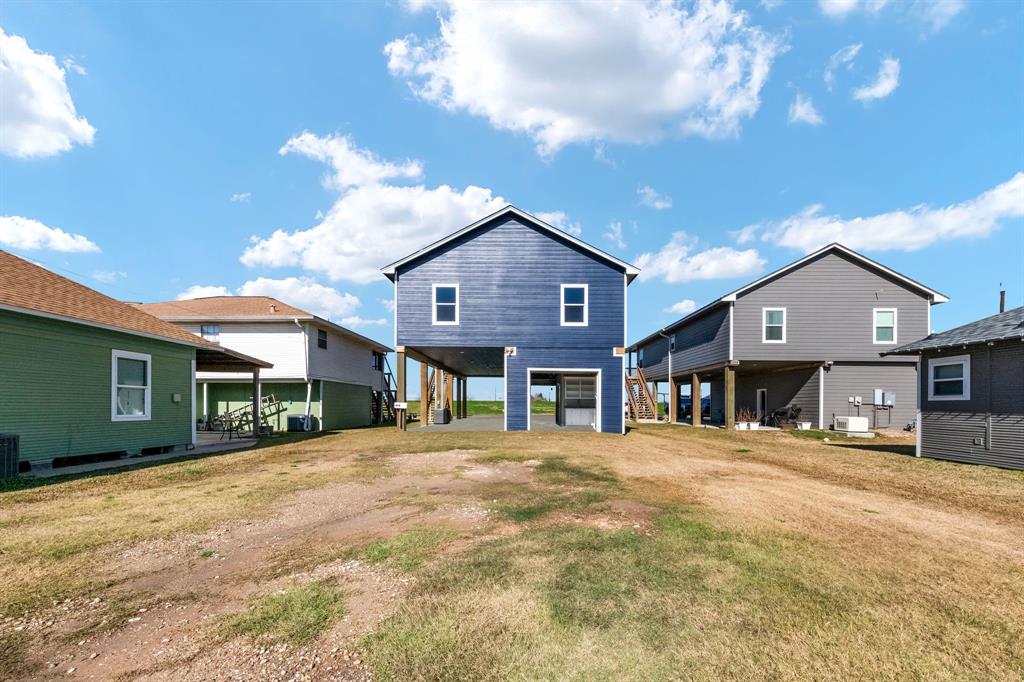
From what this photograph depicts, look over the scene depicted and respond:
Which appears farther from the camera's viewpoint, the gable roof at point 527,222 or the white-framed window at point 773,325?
the white-framed window at point 773,325

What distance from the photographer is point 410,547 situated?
5.07 meters

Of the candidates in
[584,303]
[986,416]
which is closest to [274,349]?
[584,303]

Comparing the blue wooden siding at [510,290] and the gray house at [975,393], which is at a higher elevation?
the blue wooden siding at [510,290]

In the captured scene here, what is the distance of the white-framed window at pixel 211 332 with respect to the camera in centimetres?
2303

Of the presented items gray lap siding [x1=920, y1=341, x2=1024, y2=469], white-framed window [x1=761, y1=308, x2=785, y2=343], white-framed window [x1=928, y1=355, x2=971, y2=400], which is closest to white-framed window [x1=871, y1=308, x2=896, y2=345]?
white-framed window [x1=761, y1=308, x2=785, y2=343]

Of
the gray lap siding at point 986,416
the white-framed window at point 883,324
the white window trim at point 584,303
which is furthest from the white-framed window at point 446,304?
the white-framed window at point 883,324

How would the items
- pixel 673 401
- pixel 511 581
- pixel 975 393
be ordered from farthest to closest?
A: pixel 673 401
pixel 975 393
pixel 511 581

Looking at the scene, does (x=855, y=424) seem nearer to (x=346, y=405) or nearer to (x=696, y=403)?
(x=696, y=403)

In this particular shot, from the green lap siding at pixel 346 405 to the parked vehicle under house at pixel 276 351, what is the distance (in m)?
0.06

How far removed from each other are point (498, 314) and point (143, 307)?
21158 millimetres

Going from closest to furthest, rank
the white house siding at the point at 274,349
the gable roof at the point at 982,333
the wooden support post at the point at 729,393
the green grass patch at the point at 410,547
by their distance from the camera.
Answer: the green grass patch at the point at 410,547 → the gable roof at the point at 982,333 → the wooden support post at the point at 729,393 → the white house siding at the point at 274,349

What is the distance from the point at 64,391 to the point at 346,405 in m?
16.5

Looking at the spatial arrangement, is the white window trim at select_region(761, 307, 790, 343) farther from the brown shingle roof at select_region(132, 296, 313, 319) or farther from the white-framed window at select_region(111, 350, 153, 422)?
the white-framed window at select_region(111, 350, 153, 422)

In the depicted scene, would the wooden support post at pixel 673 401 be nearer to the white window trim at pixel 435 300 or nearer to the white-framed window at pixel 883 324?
the white-framed window at pixel 883 324
